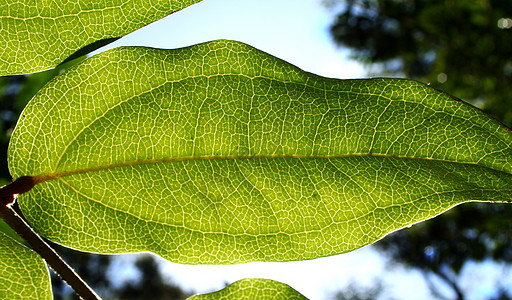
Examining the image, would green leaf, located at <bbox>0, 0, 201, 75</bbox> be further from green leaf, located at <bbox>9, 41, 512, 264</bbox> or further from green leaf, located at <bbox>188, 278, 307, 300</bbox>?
green leaf, located at <bbox>188, 278, 307, 300</bbox>

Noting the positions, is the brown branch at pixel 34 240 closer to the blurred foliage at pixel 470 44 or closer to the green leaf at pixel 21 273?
the green leaf at pixel 21 273

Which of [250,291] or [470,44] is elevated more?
[470,44]

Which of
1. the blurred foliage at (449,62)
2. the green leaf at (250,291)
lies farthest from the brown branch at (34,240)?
the blurred foliage at (449,62)

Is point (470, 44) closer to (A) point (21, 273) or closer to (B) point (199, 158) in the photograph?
(B) point (199, 158)

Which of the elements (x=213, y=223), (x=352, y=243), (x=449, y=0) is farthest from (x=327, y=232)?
(x=449, y=0)

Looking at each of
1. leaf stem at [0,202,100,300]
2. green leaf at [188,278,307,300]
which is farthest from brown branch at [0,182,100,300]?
green leaf at [188,278,307,300]

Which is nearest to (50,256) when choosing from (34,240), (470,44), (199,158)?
(34,240)
